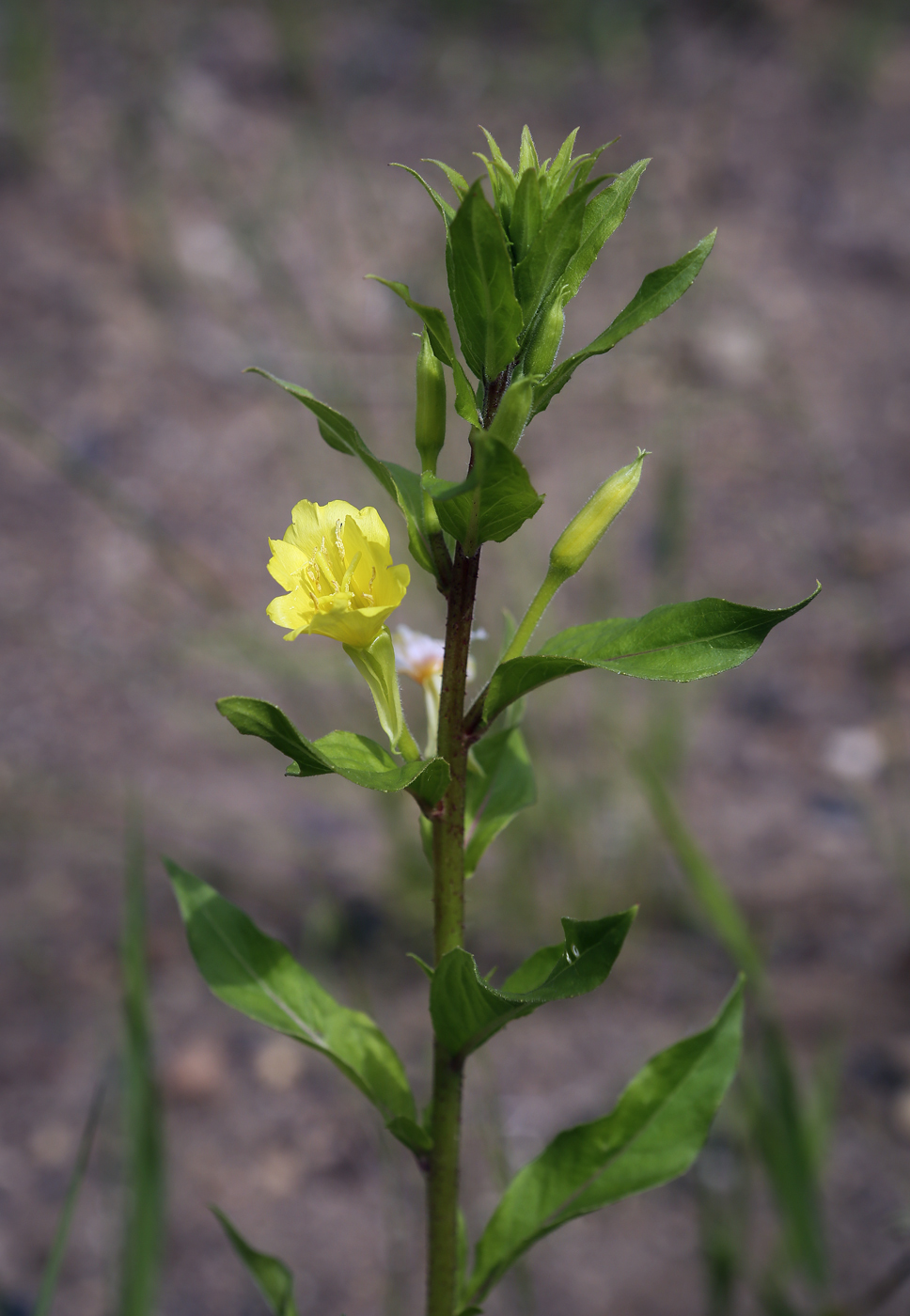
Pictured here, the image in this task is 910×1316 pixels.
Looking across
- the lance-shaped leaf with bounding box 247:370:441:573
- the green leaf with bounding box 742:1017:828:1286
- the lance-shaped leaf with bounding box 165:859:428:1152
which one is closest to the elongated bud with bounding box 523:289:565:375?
the lance-shaped leaf with bounding box 247:370:441:573

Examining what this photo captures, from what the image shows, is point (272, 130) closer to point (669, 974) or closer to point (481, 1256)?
point (669, 974)

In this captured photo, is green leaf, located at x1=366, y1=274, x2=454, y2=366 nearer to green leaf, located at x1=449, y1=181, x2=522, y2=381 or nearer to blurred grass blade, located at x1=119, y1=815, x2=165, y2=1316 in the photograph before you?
green leaf, located at x1=449, y1=181, x2=522, y2=381

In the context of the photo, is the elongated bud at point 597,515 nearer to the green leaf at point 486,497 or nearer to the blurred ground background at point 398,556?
the green leaf at point 486,497

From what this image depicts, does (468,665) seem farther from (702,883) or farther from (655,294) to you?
(702,883)

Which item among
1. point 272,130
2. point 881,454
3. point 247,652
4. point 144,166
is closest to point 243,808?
point 247,652

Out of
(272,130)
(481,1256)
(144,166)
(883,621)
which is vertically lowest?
(481,1256)

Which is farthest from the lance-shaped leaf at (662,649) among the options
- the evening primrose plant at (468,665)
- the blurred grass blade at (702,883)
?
the blurred grass blade at (702,883)
